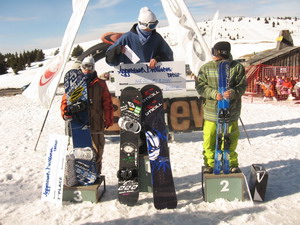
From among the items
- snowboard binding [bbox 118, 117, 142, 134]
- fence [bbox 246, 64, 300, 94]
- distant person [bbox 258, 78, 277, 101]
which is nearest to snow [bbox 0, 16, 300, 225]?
snowboard binding [bbox 118, 117, 142, 134]

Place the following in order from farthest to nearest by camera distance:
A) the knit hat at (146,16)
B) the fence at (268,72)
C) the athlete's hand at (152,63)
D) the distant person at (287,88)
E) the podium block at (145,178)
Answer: the fence at (268,72), the distant person at (287,88), the athlete's hand at (152,63), the knit hat at (146,16), the podium block at (145,178)

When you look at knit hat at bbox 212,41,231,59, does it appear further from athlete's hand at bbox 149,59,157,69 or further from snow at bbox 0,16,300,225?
snow at bbox 0,16,300,225

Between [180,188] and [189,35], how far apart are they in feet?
9.22

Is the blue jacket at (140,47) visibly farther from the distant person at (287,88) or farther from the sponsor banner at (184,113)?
the distant person at (287,88)

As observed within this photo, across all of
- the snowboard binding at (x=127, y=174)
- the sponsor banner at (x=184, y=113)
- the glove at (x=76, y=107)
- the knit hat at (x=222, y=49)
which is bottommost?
the snowboard binding at (x=127, y=174)

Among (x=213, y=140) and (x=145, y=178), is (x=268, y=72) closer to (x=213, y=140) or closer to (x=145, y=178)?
(x=213, y=140)

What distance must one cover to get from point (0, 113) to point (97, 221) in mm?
9530

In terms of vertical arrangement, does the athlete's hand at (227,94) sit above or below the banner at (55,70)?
below

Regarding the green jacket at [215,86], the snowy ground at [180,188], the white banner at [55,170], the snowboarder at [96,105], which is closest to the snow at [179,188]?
the snowy ground at [180,188]

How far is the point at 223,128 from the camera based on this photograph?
3.48 metres

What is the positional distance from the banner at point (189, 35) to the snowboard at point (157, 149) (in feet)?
6.52

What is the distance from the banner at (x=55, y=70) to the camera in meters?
4.84

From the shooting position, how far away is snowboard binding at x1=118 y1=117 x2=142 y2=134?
11.0ft

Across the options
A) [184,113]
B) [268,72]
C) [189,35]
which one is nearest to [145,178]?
[184,113]
